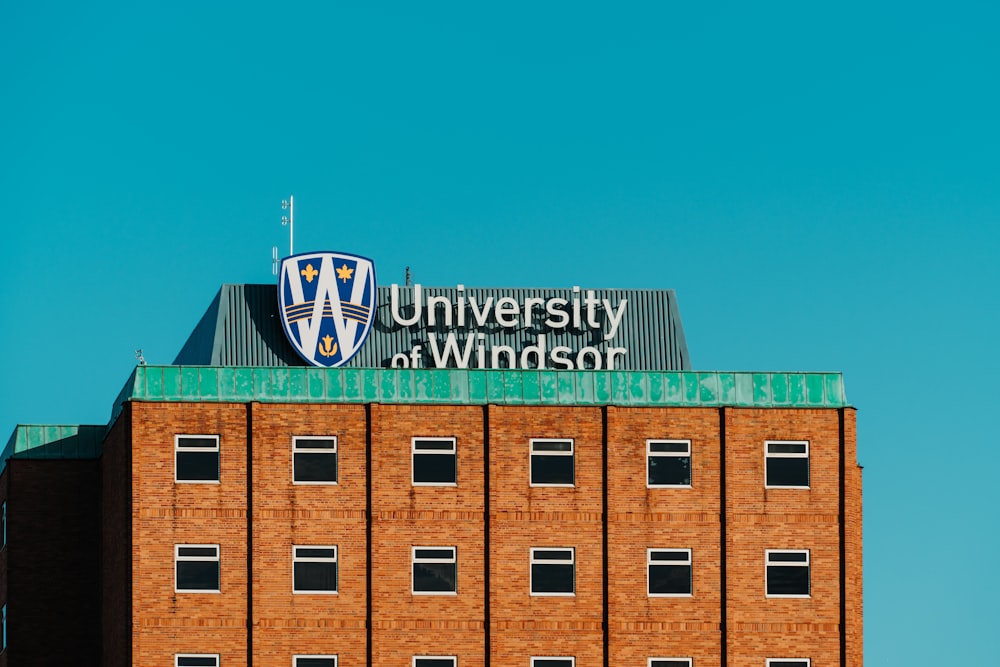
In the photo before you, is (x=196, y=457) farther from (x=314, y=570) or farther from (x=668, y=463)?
(x=668, y=463)

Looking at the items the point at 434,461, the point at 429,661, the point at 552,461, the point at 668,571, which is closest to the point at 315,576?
the point at 429,661

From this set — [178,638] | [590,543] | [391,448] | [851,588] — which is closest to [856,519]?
[851,588]

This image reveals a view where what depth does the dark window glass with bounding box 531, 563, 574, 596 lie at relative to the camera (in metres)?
98.1

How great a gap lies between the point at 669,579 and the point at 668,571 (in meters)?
0.32

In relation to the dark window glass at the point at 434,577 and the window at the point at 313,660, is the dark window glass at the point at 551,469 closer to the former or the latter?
the dark window glass at the point at 434,577

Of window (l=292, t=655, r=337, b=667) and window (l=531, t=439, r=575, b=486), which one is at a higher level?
window (l=531, t=439, r=575, b=486)

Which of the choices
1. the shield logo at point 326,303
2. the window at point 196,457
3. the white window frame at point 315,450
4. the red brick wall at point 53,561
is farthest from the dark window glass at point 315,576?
the red brick wall at point 53,561

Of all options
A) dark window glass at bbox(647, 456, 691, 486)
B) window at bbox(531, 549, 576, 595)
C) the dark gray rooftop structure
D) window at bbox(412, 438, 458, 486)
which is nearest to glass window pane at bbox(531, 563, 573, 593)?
window at bbox(531, 549, 576, 595)

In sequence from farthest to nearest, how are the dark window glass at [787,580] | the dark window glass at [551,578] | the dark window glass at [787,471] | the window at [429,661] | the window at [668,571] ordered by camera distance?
the dark window glass at [787,471]
the dark window glass at [787,580]
the window at [668,571]
the dark window glass at [551,578]
the window at [429,661]

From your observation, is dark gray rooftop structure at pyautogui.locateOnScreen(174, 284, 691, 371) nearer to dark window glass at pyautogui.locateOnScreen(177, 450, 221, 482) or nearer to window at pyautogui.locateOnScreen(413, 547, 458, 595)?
dark window glass at pyautogui.locateOnScreen(177, 450, 221, 482)

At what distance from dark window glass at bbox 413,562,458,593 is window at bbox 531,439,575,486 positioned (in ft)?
16.3

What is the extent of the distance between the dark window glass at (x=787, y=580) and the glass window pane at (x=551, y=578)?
7955 millimetres

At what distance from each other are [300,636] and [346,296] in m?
16.7

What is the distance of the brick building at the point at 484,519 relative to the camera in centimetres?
9675
